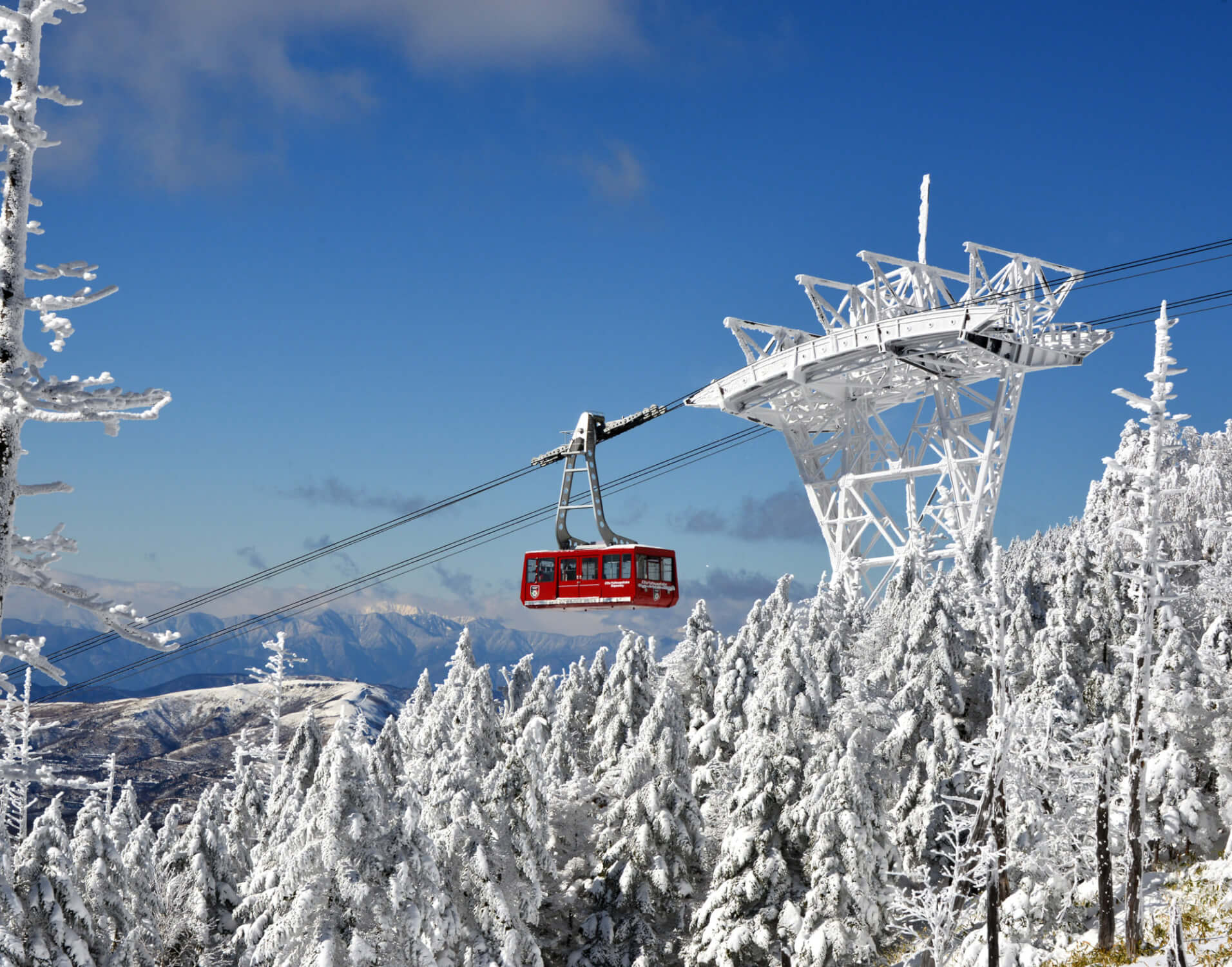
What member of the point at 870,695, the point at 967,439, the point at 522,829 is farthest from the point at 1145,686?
the point at 967,439

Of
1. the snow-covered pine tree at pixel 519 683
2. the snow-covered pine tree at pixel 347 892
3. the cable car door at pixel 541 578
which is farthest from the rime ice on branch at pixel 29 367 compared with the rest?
the snow-covered pine tree at pixel 519 683

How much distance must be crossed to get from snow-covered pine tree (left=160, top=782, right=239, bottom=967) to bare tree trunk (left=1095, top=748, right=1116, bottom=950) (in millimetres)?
24130

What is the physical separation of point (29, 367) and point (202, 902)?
2796cm

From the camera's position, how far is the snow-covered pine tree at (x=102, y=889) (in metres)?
24.6

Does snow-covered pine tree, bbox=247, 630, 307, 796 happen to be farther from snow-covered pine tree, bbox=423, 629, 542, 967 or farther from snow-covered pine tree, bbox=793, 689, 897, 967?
snow-covered pine tree, bbox=793, 689, 897, 967

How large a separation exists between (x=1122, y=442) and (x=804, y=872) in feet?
228

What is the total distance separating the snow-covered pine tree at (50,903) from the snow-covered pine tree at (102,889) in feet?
2.53

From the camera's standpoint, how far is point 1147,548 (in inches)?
938

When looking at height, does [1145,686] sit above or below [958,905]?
above

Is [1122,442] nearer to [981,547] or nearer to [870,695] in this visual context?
[981,547]

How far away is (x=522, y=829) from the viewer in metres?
30.4

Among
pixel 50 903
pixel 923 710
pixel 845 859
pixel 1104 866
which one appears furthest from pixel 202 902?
pixel 1104 866

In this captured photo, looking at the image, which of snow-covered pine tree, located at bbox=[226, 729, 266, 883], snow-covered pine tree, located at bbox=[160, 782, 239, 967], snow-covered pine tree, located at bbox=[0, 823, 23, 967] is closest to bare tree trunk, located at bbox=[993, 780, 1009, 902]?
snow-covered pine tree, located at bbox=[0, 823, 23, 967]

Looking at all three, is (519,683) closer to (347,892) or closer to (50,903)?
(347,892)
